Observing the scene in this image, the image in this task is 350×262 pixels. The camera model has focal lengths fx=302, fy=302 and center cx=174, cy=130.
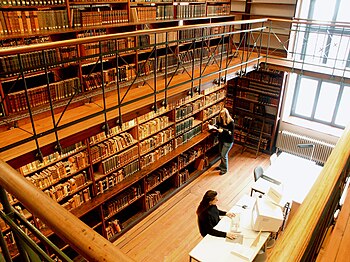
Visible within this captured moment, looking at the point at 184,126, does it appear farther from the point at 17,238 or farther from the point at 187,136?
Answer: the point at 17,238

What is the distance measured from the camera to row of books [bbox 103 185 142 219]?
4492mm

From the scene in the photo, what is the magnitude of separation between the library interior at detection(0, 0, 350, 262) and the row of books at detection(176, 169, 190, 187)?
0.04 meters

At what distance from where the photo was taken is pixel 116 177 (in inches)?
179

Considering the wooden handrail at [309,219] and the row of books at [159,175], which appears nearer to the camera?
the wooden handrail at [309,219]

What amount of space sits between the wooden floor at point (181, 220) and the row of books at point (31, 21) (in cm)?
287

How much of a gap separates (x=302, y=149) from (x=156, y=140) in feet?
11.3

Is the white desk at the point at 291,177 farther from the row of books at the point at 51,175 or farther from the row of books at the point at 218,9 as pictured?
the row of books at the point at 218,9

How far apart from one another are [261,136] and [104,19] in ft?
14.4

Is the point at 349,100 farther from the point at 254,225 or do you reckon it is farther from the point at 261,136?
the point at 254,225

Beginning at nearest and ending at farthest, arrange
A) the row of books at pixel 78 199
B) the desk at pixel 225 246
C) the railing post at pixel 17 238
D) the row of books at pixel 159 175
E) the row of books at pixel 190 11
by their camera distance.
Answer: the railing post at pixel 17 238 → the desk at pixel 225 246 → the row of books at pixel 78 199 → the row of books at pixel 190 11 → the row of books at pixel 159 175

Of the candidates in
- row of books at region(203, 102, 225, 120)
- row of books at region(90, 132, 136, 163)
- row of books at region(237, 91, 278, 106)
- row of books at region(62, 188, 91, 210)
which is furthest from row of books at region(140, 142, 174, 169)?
row of books at region(237, 91, 278, 106)

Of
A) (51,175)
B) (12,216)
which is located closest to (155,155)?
(51,175)

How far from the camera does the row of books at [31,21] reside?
3.03 metres

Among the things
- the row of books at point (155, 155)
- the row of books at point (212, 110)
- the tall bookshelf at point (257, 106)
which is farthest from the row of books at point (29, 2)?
the tall bookshelf at point (257, 106)
